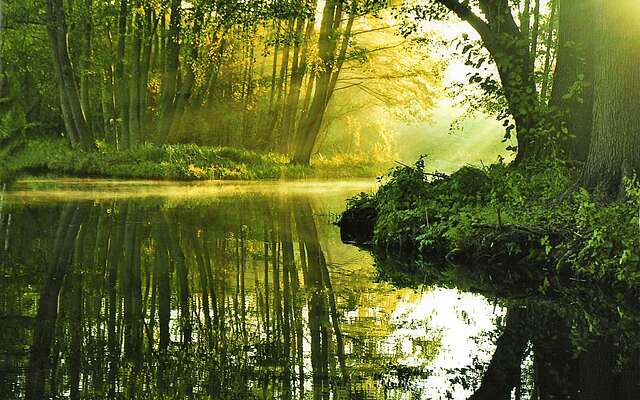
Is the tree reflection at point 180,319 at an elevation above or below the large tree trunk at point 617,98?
below

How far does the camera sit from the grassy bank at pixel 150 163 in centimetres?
2772

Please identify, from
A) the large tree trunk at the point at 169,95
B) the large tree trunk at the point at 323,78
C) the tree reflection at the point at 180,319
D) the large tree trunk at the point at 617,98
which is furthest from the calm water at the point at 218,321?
the large tree trunk at the point at 323,78

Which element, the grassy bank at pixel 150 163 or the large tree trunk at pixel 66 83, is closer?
the large tree trunk at pixel 66 83

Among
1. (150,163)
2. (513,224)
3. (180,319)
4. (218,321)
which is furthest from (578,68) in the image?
(150,163)

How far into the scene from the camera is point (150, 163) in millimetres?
27781

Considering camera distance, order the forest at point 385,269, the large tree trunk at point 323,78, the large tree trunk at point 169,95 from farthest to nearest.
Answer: the large tree trunk at point 323,78 < the large tree trunk at point 169,95 < the forest at point 385,269

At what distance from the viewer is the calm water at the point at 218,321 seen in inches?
170

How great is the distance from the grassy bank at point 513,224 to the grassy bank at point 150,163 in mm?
15144

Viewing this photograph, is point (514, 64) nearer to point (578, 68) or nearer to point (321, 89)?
point (578, 68)

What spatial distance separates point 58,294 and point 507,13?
9.04 meters

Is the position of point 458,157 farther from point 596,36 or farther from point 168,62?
point 596,36

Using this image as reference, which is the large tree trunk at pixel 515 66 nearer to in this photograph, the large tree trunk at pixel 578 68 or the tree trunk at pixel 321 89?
the large tree trunk at pixel 578 68

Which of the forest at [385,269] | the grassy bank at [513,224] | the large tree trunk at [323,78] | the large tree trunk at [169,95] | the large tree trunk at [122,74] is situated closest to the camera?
the forest at [385,269]

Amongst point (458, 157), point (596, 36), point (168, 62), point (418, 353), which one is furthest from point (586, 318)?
point (458, 157)
